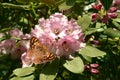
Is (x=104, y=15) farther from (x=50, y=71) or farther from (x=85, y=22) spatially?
(x=50, y=71)

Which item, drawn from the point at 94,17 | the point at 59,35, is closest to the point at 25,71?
the point at 59,35

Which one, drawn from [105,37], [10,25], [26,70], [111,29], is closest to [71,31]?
[26,70]

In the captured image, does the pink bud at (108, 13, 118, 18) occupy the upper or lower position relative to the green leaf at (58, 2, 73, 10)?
lower

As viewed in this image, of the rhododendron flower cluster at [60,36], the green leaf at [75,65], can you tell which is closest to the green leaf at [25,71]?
the rhododendron flower cluster at [60,36]

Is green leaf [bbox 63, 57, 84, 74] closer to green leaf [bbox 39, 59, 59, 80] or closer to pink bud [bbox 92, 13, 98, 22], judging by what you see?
green leaf [bbox 39, 59, 59, 80]

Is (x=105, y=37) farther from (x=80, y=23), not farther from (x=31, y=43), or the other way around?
(x=31, y=43)

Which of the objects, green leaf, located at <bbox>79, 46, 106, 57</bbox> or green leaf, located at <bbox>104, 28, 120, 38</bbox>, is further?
green leaf, located at <bbox>104, 28, 120, 38</bbox>

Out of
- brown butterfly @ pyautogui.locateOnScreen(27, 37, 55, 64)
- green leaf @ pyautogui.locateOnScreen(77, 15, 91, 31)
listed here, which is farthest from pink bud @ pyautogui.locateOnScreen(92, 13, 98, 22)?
brown butterfly @ pyautogui.locateOnScreen(27, 37, 55, 64)
